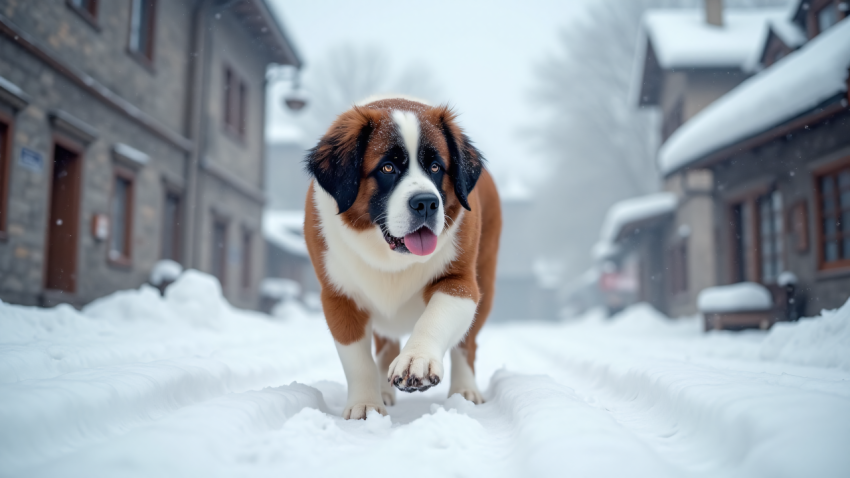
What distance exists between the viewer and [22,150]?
25.6ft

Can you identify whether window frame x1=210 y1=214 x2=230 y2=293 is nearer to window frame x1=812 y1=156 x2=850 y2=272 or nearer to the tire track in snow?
window frame x1=812 y1=156 x2=850 y2=272

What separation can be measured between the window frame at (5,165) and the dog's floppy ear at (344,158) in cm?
584

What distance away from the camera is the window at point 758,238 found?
39.3 ft

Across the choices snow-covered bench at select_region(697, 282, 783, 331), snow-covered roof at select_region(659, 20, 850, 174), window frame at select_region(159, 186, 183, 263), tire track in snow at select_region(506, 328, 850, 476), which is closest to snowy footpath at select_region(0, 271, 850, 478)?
tire track in snow at select_region(506, 328, 850, 476)

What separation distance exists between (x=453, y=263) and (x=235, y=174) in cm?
1364

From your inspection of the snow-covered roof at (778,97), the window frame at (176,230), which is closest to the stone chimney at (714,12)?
the snow-covered roof at (778,97)

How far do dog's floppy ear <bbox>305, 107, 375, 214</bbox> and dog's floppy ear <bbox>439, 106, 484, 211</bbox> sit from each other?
42 centimetres

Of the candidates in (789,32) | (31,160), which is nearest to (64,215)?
(31,160)

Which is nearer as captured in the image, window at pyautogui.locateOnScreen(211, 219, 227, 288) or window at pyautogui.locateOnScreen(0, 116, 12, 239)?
window at pyautogui.locateOnScreen(0, 116, 12, 239)

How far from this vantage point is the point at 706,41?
17.9 metres

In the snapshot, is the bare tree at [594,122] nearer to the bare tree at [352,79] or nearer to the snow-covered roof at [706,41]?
the bare tree at [352,79]

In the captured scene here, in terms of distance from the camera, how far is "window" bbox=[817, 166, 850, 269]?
9.44 metres

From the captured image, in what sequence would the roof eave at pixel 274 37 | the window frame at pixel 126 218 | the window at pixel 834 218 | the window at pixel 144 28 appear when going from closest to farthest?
the window at pixel 834 218 → the window frame at pixel 126 218 → the window at pixel 144 28 → the roof eave at pixel 274 37

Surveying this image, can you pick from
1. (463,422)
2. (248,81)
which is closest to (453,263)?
(463,422)
